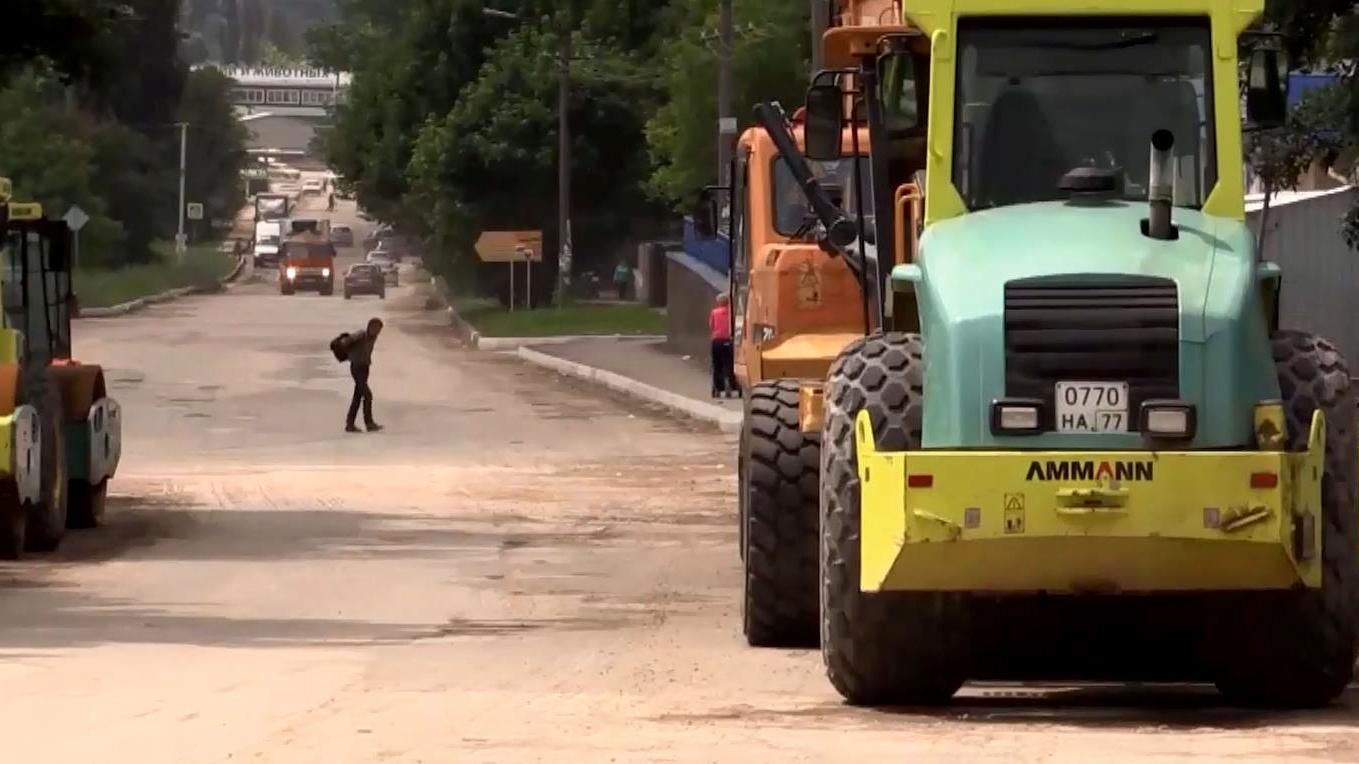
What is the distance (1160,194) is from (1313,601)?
5.76 feet

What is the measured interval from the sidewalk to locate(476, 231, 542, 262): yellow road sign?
12.4 meters

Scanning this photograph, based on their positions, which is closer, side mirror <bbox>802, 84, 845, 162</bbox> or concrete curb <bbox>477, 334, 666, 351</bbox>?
side mirror <bbox>802, 84, 845, 162</bbox>

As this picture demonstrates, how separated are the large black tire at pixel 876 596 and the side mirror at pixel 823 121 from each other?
174 cm

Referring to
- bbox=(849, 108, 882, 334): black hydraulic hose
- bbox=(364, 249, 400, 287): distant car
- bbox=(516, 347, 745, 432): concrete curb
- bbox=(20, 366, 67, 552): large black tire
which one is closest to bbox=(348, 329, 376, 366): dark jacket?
bbox=(516, 347, 745, 432): concrete curb

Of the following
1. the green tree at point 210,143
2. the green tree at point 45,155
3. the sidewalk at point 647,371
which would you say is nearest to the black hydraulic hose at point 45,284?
the sidewalk at point 647,371

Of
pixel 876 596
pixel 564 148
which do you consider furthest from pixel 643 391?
pixel 876 596

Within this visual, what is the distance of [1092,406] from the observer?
1184cm

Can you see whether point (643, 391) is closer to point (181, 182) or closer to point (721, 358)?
point (721, 358)

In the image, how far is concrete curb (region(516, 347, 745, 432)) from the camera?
Answer: 39.4 metres

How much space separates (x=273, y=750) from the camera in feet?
36.5

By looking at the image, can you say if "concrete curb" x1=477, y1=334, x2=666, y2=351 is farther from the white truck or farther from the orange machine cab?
the white truck

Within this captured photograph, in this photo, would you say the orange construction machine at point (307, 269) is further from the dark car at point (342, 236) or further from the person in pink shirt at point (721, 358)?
the person in pink shirt at point (721, 358)

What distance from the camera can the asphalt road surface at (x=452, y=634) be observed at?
11.4 metres

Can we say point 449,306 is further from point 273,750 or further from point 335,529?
point 273,750
